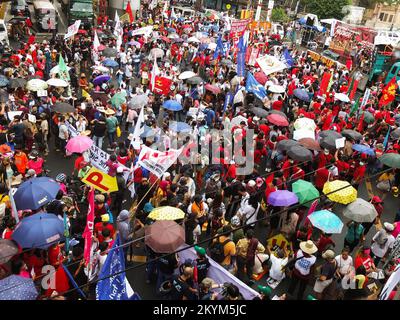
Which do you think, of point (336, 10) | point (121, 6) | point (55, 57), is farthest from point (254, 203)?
point (336, 10)

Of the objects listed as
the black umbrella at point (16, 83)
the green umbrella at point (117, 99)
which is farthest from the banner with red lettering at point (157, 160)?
the black umbrella at point (16, 83)

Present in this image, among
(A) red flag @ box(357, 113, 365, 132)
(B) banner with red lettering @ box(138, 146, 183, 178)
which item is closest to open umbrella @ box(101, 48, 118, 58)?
(A) red flag @ box(357, 113, 365, 132)

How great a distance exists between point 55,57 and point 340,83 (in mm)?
14108

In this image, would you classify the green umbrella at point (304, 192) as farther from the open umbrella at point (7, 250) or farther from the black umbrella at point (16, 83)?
the black umbrella at point (16, 83)

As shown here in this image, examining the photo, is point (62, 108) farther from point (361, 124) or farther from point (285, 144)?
point (361, 124)

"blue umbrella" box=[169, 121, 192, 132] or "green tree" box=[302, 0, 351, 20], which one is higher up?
"green tree" box=[302, 0, 351, 20]

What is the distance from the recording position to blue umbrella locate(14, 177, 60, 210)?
24.3 feet

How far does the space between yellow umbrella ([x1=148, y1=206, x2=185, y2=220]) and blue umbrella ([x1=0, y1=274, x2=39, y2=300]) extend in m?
2.44

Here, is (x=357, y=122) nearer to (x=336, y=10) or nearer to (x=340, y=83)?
(x=340, y=83)

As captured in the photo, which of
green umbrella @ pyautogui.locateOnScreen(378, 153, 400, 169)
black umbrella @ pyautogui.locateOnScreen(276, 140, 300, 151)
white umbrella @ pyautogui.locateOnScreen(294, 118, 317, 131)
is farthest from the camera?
white umbrella @ pyautogui.locateOnScreen(294, 118, 317, 131)

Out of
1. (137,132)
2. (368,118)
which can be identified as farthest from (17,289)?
(368,118)

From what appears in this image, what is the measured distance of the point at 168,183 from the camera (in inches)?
345

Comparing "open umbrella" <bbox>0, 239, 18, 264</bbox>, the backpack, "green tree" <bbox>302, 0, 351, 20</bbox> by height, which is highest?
"green tree" <bbox>302, 0, 351, 20</bbox>

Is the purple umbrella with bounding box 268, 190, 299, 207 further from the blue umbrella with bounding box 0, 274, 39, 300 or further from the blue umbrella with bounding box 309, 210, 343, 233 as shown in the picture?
the blue umbrella with bounding box 0, 274, 39, 300
